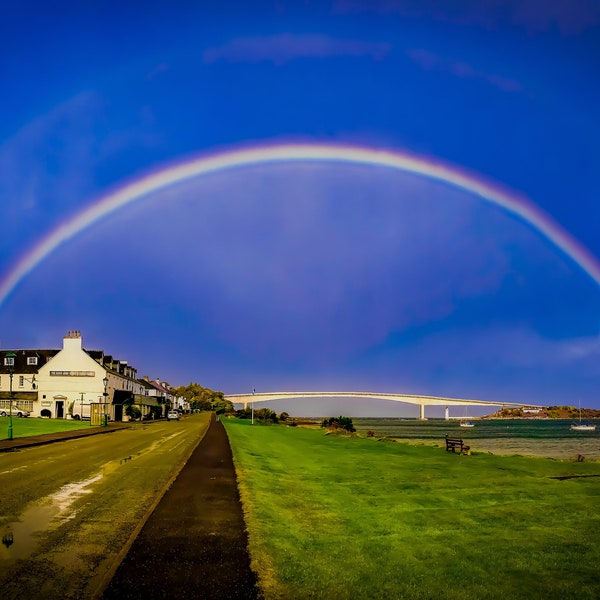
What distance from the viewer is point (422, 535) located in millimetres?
12414

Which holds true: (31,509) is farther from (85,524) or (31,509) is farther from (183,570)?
(183,570)

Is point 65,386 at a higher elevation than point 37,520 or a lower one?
higher

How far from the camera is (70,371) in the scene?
96.6m

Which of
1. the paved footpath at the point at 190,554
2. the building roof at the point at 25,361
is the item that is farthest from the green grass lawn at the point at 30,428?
the building roof at the point at 25,361

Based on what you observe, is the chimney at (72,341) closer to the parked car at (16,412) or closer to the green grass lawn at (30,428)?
the parked car at (16,412)

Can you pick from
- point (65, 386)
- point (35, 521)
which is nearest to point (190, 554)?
point (35, 521)

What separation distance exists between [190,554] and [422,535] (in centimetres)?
527

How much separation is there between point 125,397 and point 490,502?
307ft

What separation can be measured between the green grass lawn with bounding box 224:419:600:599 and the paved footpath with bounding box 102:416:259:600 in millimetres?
416

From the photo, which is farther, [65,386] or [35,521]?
[65,386]

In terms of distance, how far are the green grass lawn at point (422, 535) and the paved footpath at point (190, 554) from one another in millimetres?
416

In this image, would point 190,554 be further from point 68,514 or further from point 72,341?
point 72,341

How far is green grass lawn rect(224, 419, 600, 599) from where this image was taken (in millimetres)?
9008

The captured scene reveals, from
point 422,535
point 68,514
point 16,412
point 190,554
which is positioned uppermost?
point 190,554
